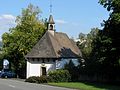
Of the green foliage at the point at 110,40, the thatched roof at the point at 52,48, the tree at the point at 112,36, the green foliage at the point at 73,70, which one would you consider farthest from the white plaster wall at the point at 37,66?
the tree at the point at 112,36

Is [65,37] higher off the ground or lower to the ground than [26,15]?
lower

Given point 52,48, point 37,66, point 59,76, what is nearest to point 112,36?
point 59,76

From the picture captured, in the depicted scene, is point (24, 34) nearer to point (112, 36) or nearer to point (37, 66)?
point (37, 66)

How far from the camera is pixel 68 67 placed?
61.4 metres

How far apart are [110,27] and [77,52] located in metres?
25.8

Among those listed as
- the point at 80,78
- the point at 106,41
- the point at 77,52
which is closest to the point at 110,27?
the point at 106,41

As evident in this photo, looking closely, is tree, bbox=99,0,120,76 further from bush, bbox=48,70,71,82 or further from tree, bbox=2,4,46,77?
tree, bbox=2,4,46,77

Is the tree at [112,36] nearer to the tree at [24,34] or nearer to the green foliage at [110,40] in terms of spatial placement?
the green foliage at [110,40]

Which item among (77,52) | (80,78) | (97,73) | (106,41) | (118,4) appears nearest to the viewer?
(118,4)

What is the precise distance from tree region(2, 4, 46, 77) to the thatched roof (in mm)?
4501

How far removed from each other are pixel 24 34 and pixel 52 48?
1023cm

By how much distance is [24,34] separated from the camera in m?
73.0

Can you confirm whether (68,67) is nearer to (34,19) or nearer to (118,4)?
(34,19)

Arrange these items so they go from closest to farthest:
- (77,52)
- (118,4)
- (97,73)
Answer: (118,4)
(97,73)
(77,52)
